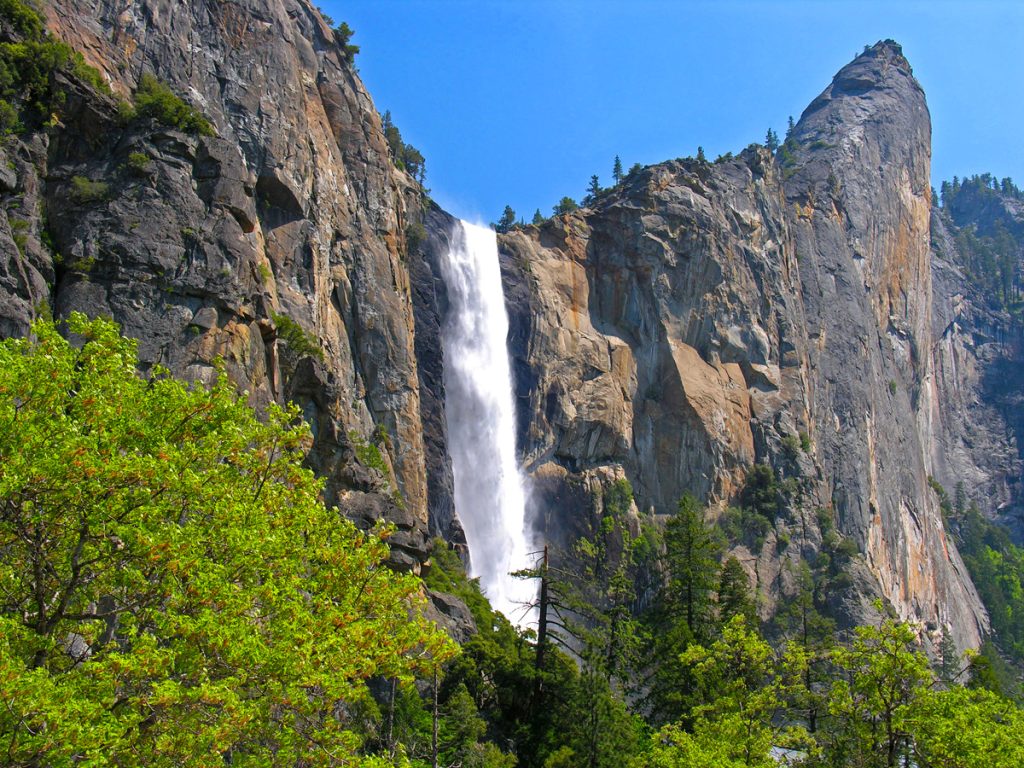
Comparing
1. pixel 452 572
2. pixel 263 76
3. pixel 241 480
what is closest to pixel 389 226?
pixel 263 76

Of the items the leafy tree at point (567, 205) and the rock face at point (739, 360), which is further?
the leafy tree at point (567, 205)

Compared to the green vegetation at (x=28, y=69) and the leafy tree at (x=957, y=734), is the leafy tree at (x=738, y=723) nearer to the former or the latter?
the leafy tree at (x=957, y=734)

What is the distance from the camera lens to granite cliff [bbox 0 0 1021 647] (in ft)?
105

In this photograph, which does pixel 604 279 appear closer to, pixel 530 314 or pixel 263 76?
pixel 530 314

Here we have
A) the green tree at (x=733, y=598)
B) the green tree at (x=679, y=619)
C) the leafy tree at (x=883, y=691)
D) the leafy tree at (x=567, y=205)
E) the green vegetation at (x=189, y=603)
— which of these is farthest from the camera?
the leafy tree at (x=567, y=205)

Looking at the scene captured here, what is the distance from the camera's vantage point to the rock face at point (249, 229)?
3041 centimetres

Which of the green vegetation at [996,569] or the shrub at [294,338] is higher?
the green vegetation at [996,569]

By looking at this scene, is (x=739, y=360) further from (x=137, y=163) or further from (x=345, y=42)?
(x=137, y=163)

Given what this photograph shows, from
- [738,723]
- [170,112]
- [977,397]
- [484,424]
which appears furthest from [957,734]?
[977,397]

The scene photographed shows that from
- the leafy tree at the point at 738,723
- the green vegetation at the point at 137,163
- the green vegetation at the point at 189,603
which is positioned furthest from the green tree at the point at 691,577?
the green vegetation at the point at 137,163

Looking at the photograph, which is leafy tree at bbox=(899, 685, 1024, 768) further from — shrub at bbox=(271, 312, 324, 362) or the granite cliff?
shrub at bbox=(271, 312, 324, 362)

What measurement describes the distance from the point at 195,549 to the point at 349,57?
48689mm

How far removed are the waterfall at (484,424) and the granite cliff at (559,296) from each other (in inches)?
59.5

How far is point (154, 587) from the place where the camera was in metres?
11.2
